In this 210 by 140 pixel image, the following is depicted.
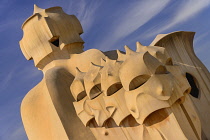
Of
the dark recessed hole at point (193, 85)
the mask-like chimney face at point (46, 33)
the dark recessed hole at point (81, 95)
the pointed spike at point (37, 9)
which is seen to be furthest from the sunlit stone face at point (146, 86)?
the pointed spike at point (37, 9)

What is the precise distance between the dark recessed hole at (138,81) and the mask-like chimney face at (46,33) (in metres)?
3.60

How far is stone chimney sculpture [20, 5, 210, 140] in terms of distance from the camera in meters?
6.04

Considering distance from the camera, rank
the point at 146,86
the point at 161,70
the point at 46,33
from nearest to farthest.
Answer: the point at 146,86, the point at 161,70, the point at 46,33

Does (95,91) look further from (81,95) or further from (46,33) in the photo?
(46,33)

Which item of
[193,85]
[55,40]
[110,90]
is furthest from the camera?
[55,40]

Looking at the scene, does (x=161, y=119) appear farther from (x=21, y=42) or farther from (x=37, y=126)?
(x=21, y=42)

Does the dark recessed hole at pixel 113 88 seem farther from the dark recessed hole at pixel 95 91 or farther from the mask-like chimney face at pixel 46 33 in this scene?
the mask-like chimney face at pixel 46 33

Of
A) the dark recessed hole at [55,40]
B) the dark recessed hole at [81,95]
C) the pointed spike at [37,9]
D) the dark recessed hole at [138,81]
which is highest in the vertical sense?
the pointed spike at [37,9]

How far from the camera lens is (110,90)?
21.5 ft

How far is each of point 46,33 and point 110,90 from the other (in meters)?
3.46

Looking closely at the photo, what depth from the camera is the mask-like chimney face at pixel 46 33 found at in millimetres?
9109

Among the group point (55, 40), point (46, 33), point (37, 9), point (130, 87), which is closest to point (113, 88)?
point (130, 87)

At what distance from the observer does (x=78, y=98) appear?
7320 mm

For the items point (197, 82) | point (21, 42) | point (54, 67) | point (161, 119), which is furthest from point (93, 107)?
point (21, 42)
